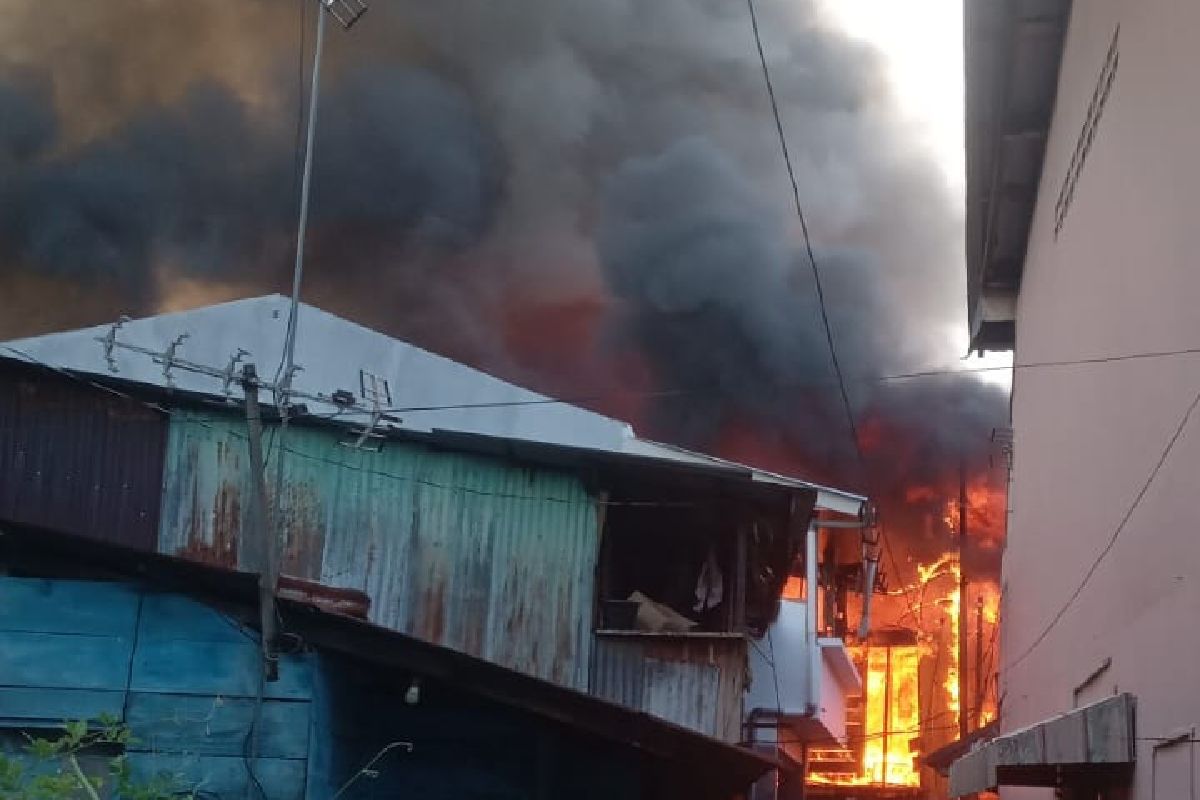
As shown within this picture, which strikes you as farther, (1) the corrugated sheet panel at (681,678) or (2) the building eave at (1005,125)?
(1) the corrugated sheet panel at (681,678)

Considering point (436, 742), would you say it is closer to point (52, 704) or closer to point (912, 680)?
point (52, 704)

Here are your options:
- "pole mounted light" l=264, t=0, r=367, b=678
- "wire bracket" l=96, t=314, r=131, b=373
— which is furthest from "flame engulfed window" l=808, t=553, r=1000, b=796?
"wire bracket" l=96, t=314, r=131, b=373

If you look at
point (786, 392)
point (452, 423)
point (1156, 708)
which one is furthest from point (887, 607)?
point (1156, 708)

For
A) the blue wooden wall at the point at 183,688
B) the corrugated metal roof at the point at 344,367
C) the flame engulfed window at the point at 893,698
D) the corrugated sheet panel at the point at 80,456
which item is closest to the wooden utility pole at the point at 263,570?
the blue wooden wall at the point at 183,688

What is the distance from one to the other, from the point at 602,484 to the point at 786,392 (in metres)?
19.0

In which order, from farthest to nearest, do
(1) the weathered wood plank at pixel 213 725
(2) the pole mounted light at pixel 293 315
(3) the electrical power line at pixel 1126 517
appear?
(1) the weathered wood plank at pixel 213 725, (2) the pole mounted light at pixel 293 315, (3) the electrical power line at pixel 1126 517

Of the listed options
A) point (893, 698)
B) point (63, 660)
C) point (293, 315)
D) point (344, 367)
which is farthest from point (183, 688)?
point (893, 698)

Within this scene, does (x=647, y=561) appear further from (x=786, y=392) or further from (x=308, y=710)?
(x=786, y=392)

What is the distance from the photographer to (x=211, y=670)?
9930 millimetres

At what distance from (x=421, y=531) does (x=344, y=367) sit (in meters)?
3.08

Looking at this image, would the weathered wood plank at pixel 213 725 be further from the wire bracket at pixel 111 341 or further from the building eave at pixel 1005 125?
the building eave at pixel 1005 125

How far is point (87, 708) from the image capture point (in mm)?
9836

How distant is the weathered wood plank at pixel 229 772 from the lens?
9.71 meters

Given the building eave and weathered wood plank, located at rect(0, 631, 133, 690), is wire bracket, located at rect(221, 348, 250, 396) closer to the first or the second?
weathered wood plank, located at rect(0, 631, 133, 690)
